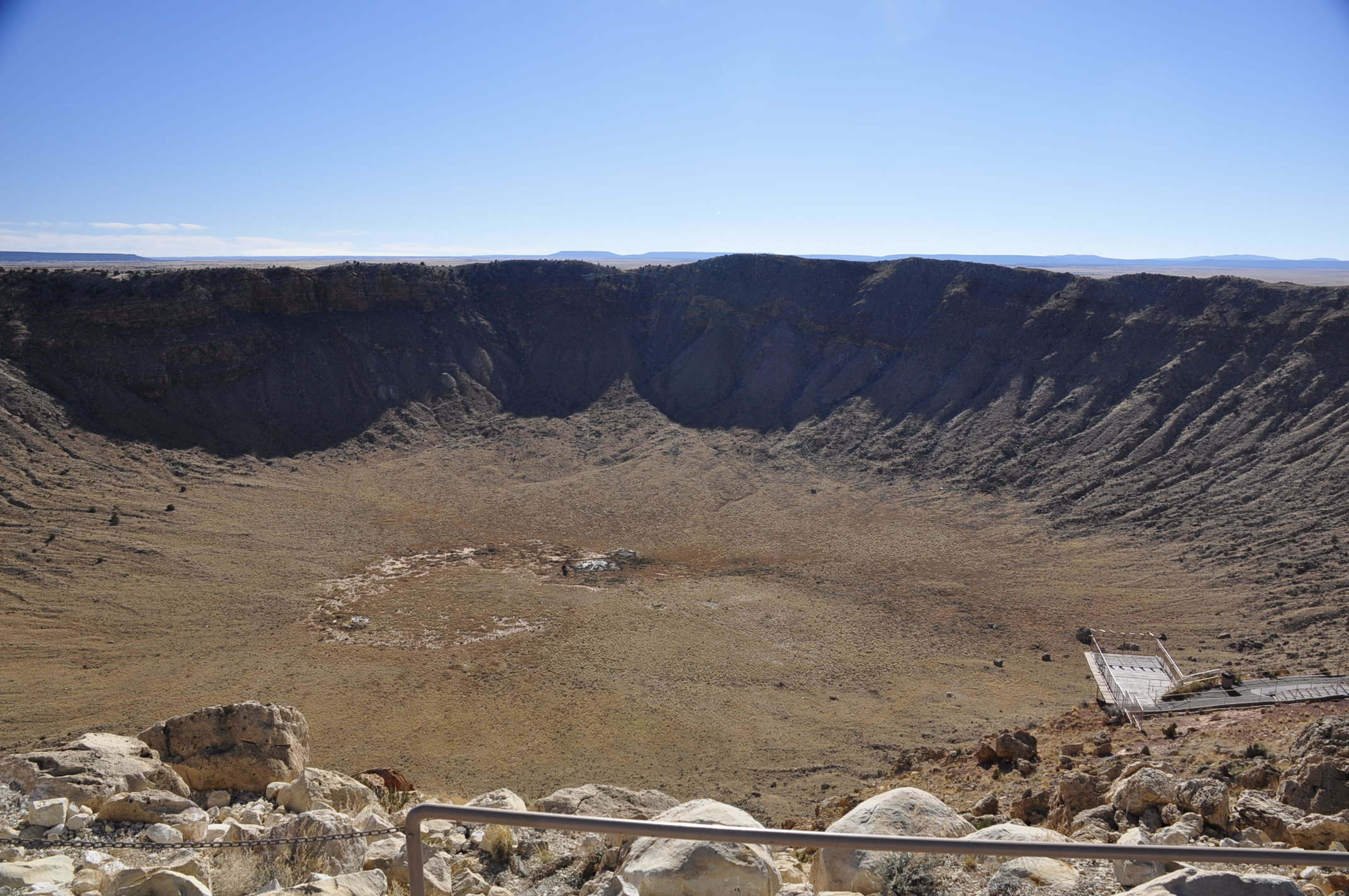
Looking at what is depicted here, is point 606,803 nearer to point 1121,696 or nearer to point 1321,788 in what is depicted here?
point 1321,788

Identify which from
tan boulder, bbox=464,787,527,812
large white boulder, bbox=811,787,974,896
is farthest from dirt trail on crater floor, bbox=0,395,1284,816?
large white boulder, bbox=811,787,974,896

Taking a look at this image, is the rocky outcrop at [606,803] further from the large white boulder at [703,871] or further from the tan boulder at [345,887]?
the tan boulder at [345,887]

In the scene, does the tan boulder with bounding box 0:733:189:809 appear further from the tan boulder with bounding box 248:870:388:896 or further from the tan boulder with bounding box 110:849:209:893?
the tan boulder with bounding box 248:870:388:896

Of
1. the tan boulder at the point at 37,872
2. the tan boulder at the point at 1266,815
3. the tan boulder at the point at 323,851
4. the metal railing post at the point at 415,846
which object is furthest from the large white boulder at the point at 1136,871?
the tan boulder at the point at 37,872

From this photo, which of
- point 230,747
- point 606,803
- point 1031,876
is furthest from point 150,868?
point 1031,876

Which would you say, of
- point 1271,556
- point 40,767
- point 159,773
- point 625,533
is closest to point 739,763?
point 159,773
